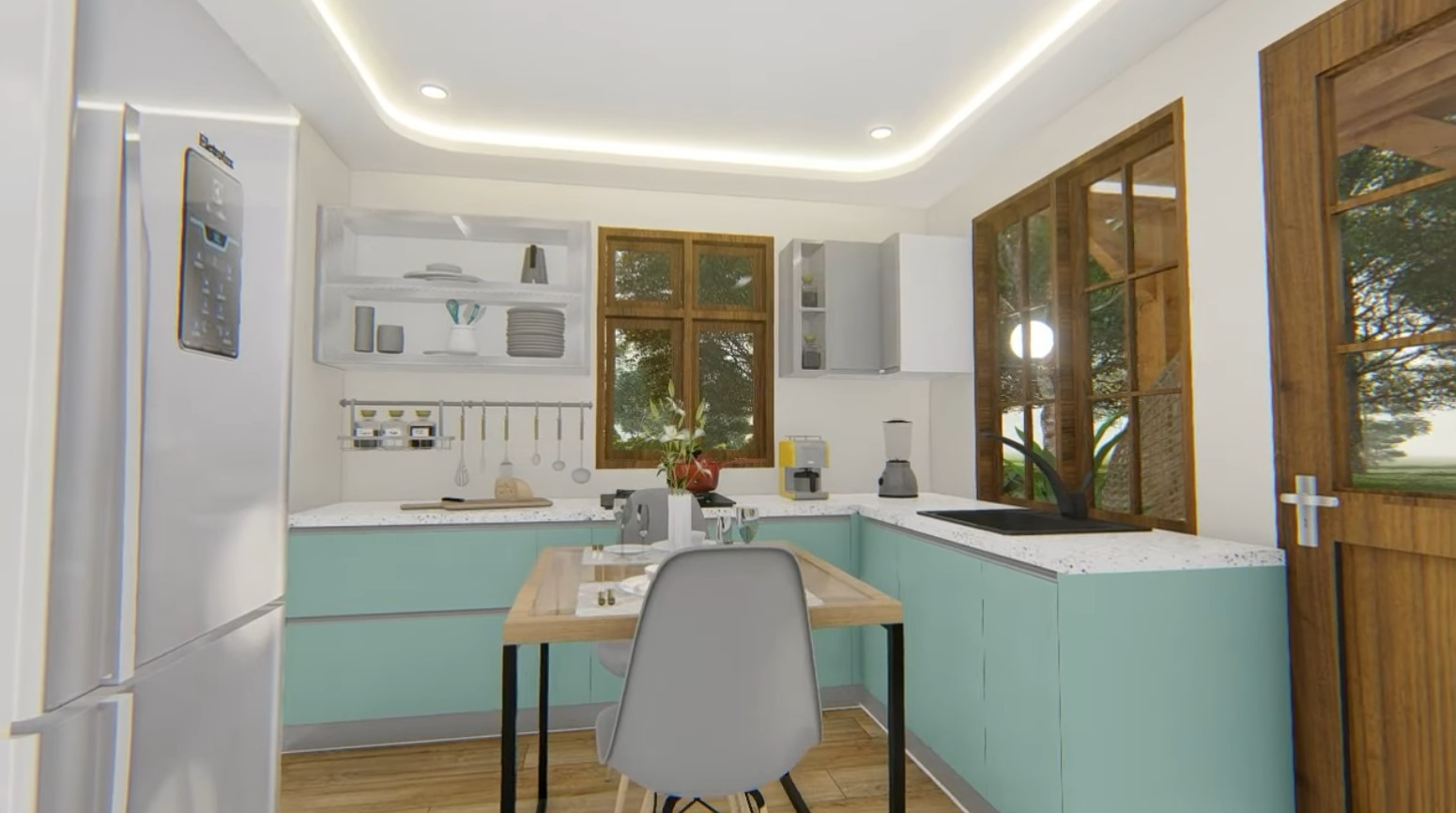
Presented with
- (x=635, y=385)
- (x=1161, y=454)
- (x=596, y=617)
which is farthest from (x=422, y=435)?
(x=1161, y=454)

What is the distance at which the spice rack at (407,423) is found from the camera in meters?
3.33

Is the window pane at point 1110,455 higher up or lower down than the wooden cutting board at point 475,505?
higher up

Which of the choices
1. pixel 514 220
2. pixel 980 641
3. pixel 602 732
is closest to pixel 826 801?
pixel 980 641

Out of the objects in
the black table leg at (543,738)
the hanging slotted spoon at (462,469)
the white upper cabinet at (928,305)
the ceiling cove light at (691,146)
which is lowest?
the black table leg at (543,738)

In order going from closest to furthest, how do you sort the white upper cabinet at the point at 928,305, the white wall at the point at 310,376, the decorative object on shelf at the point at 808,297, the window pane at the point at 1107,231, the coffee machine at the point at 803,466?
the window pane at the point at 1107,231 < the white wall at the point at 310,376 < the coffee machine at the point at 803,466 < the white upper cabinet at the point at 928,305 < the decorative object on shelf at the point at 808,297

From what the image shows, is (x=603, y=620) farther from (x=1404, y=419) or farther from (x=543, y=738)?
(x=1404, y=419)

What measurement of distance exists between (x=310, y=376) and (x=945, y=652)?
2.80 meters

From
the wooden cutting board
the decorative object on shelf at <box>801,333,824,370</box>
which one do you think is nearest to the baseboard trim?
the wooden cutting board

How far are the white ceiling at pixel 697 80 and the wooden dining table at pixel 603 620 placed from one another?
6.04 ft

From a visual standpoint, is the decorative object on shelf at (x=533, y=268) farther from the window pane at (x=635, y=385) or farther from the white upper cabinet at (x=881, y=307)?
the white upper cabinet at (x=881, y=307)

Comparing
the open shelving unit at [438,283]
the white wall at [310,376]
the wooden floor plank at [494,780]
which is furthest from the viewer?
the open shelving unit at [438,283]

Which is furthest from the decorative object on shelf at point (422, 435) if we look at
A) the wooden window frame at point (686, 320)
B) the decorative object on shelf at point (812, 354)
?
the decorative object on shelf at point (812, 354)

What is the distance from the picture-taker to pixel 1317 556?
1.83 metres

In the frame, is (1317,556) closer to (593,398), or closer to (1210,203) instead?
(1210,203)
